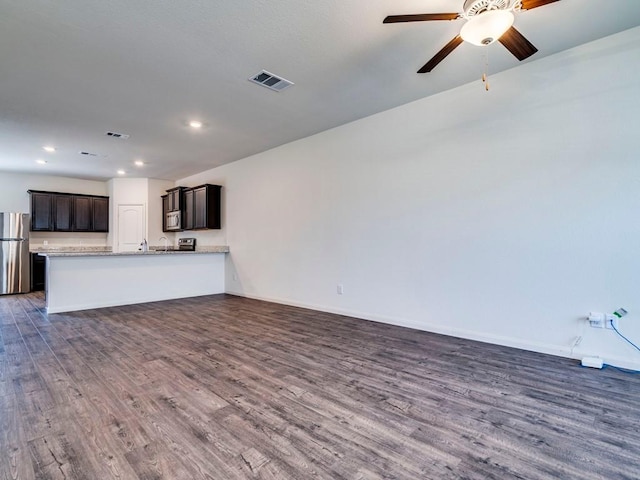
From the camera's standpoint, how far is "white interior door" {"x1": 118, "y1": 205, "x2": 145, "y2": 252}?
800cm

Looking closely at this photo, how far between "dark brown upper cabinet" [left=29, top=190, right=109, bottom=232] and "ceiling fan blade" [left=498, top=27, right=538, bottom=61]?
30.1 feet

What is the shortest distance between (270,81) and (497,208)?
2705mm

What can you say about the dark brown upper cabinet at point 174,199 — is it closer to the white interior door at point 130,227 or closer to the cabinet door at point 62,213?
the white interior door at point 130,227

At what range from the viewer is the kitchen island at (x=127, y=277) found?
15.9 ft

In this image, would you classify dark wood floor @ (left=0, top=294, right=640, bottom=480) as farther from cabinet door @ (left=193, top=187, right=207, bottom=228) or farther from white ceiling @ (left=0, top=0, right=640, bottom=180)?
cabinet door @ (left=193, top=187, right=207, bottom=228)

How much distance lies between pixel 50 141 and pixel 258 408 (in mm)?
5645

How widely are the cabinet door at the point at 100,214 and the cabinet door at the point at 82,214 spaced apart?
10 cm

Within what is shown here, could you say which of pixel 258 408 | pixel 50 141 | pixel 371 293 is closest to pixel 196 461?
pixel 258 408

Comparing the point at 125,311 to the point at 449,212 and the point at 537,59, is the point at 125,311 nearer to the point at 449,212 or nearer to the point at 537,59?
the point at 449,212

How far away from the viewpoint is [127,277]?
18.1ft

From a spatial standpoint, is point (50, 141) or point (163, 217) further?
point (163, 217)

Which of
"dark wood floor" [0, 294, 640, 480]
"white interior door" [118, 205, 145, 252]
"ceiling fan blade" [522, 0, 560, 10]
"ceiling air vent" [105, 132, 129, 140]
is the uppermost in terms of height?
"ceiling air vent" [105, 132, 129, 140]

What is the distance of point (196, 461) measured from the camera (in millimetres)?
1514

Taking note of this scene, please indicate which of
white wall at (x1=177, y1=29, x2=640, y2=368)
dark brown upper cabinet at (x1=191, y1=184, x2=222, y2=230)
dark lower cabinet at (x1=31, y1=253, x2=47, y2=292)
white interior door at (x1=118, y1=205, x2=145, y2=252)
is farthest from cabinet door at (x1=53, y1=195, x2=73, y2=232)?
white wall at (x1=177, y1=29, x2=640, y2=368)
